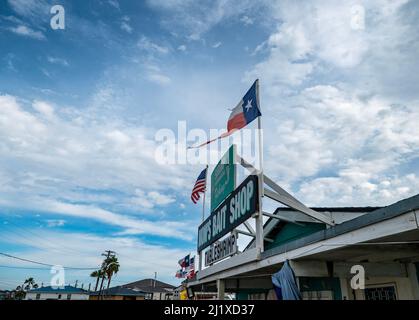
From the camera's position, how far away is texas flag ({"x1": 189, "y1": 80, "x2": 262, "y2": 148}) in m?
10.4

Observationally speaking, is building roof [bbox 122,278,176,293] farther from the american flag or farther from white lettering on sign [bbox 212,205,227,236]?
white lettering on sign [bbox 212,205,227,236]

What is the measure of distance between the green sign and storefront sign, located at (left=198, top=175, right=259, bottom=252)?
538 mm

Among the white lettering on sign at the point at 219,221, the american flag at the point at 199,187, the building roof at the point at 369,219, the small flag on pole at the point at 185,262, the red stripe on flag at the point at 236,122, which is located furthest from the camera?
the small flag on pole at the point at 185,262

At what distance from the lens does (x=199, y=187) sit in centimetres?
1695

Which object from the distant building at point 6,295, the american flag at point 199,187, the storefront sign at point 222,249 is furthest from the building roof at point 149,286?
the storefront sign at point 222,249

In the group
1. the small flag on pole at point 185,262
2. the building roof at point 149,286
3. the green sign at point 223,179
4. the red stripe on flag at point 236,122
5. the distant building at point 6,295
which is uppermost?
the red stripe on flag at point 236,122

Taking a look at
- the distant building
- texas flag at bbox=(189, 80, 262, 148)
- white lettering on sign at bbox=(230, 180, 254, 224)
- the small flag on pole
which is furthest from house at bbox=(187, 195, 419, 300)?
the distant building

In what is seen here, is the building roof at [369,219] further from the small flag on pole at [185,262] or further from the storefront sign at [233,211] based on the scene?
the small flag on pole at [185,262]

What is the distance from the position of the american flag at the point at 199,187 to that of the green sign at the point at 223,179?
2.52 m

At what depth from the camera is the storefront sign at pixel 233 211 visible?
8906mm
